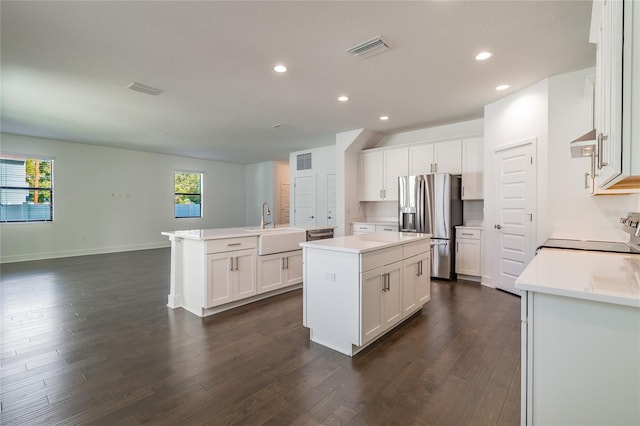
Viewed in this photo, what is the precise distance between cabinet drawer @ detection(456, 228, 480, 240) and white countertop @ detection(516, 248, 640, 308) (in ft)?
9.01

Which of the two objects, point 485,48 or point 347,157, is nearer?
point 485,48

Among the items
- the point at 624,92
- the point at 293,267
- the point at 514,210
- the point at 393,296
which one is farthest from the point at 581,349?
the point at 293,267

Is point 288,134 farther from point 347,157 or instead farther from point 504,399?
point 504,399

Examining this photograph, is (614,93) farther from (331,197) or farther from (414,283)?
(331,197)

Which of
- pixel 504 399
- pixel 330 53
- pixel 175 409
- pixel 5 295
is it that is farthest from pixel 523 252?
pixel 5 295

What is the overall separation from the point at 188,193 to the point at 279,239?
6.55 metres

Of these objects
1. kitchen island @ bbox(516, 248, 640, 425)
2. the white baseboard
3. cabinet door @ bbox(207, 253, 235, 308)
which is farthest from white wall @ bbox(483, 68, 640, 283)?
the white baseboard

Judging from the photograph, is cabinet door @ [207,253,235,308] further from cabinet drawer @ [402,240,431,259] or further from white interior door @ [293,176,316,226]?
white interior door @ [293,176,316,226]

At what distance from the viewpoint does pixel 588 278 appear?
131cm

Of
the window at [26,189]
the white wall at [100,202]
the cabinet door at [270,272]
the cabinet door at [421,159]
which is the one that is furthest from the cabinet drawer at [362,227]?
the window at [26,189]

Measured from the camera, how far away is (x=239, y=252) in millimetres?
3494

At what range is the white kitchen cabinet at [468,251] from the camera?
4.60 meters

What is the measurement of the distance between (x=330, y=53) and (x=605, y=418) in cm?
311

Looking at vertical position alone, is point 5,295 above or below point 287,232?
below
